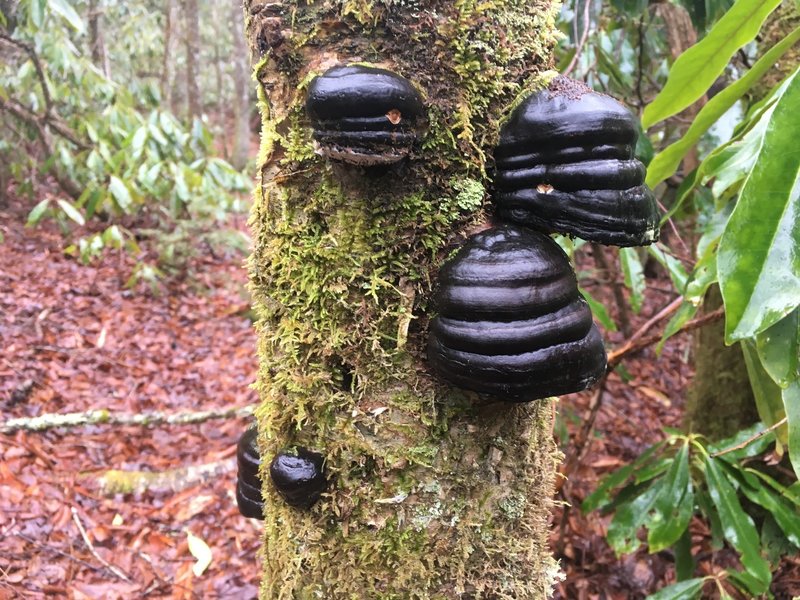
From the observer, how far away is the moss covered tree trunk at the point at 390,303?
1.02 meters

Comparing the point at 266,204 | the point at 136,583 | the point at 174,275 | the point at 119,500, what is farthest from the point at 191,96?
the point at 266,204

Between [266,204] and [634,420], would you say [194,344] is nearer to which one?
[634,420]

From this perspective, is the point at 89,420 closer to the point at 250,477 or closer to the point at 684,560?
the point at 250,477

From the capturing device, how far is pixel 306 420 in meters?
1.11

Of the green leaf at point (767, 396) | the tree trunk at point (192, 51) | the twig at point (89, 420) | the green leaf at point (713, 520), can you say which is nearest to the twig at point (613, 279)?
the green leaf at point (713, 520)

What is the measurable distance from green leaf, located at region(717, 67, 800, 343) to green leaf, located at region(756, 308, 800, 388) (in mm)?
247

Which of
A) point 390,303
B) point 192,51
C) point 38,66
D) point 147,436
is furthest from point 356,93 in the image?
A: point 192,51

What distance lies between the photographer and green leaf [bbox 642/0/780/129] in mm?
1365

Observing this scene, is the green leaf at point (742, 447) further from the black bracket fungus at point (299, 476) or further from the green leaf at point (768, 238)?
the black bracket fungus at point (299, 476)

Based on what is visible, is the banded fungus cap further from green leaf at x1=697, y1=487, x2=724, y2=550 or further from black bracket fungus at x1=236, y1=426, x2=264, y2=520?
green leaf at x1=697, y1=487, x2=724, y2=550

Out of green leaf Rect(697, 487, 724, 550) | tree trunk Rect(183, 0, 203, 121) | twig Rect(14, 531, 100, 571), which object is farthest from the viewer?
tree trunk Rect(183, 0, 203, 121)

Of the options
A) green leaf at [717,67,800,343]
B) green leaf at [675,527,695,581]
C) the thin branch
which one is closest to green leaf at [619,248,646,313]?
green leaf at [675,527,695,581]

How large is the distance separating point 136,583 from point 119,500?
665 mm

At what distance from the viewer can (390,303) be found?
104cm
